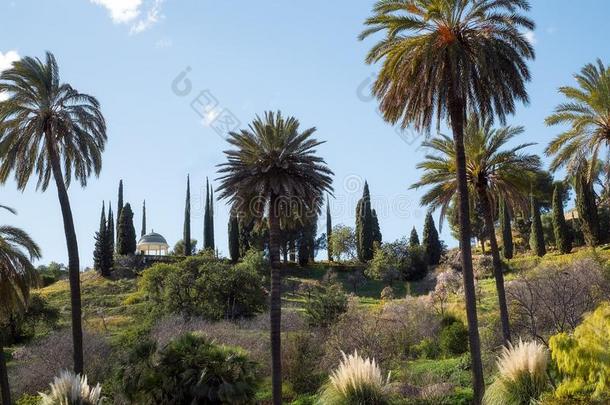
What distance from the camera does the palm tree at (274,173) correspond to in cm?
2608

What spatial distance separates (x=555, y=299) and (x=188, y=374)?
20340 mm

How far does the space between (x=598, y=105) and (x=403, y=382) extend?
44.1 feet

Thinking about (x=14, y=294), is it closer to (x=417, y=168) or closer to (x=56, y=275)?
(x=417, y=168)

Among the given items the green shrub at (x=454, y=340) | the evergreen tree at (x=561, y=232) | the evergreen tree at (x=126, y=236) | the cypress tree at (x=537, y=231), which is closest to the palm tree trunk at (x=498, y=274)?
the green shrub at (x=454, y=340)

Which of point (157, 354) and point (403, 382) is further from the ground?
point (157, 354)

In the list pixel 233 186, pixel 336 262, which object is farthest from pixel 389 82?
pixel 336 262

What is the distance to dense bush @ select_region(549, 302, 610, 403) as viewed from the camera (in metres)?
12.9

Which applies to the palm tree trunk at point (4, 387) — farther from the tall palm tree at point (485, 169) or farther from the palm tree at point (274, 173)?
the tall palm tree at point (485, 169)

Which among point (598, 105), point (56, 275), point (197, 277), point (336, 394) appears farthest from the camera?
point (56, 275)

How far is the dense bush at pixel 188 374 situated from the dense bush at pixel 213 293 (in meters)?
22.4

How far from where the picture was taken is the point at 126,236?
82562 mm

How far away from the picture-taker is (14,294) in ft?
90.9

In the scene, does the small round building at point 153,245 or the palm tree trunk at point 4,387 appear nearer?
the palm tree trunk at point 4,387

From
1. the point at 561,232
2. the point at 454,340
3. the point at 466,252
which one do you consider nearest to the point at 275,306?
the point at 466,252
